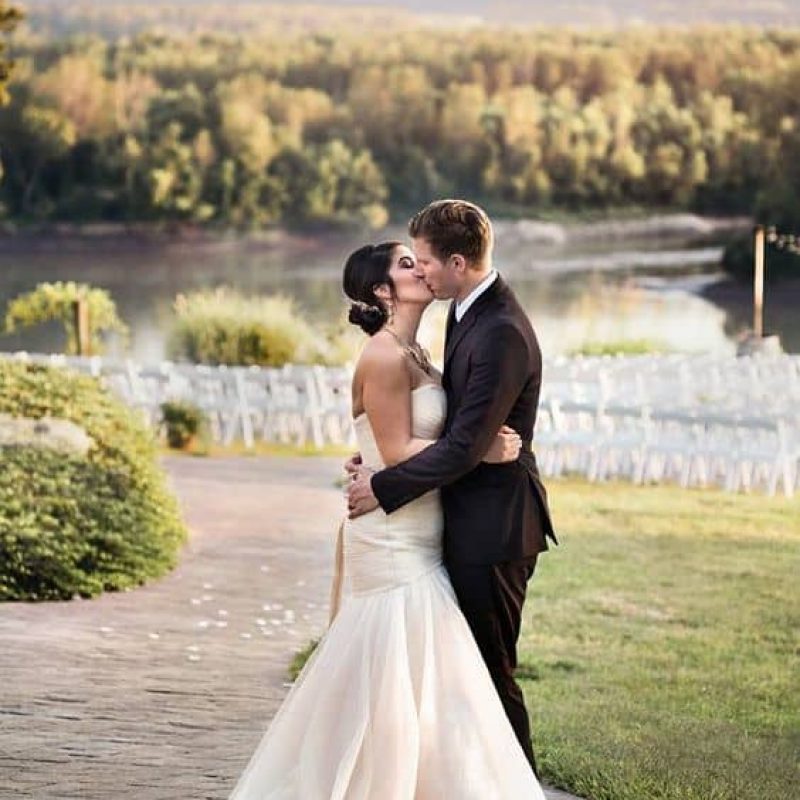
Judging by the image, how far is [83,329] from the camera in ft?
61.5

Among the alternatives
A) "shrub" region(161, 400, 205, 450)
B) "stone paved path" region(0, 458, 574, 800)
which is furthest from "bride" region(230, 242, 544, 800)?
"shrub" region(161, 400, 205, 450)

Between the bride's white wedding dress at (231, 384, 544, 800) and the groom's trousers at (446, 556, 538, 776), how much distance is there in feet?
0.15

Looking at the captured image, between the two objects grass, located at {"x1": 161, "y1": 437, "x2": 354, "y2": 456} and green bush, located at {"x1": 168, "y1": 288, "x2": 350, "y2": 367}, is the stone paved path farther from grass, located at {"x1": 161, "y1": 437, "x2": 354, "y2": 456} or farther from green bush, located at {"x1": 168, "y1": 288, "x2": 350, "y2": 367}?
green bush, located at {"x1": 168, "y1": 288, "x2": 350, "y2": 367}

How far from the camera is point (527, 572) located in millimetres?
4762

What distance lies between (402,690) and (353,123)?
49.6 feet

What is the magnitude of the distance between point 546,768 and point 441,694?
1531 mm

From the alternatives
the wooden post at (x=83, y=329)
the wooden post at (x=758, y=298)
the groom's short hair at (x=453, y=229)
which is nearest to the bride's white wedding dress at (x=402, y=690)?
the groom's short hair at (x=453, y=229)

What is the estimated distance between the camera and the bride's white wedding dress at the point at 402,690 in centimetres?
463

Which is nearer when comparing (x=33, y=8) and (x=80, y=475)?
(x=80, y=475)

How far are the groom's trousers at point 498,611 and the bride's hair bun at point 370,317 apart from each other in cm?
59

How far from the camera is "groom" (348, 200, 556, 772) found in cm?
454

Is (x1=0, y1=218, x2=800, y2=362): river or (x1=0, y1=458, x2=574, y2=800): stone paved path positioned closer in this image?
(x1=0, y1=458, x2=574, y2=800): stone paved path

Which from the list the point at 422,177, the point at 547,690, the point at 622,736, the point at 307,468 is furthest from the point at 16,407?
the point at 422,177

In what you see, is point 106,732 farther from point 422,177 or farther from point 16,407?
point 422,177
